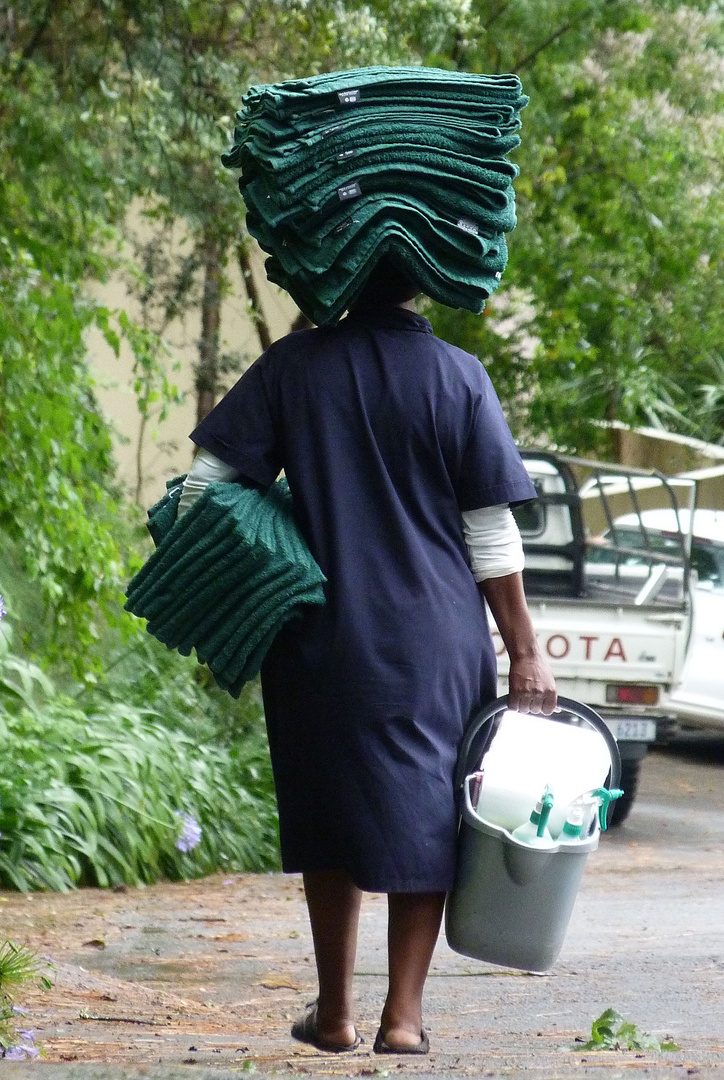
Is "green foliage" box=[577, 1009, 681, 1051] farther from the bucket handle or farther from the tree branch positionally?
the tree branch

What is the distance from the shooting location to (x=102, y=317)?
24.3 feet

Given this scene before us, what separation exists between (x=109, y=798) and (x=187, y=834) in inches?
17.2

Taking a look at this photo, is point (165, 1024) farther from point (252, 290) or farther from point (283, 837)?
point (252, 290)

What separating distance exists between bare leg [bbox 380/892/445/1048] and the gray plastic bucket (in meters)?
0.05

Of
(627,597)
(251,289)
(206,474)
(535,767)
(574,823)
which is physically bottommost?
(627,597)

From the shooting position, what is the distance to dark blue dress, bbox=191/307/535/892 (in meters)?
3.05

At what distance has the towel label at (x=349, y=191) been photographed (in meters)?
3.08

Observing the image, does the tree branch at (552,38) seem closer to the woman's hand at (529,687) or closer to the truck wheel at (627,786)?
the truck wheel at (627,786)

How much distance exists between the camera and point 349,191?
309cm

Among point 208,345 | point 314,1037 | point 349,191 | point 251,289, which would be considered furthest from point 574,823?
point 208,345

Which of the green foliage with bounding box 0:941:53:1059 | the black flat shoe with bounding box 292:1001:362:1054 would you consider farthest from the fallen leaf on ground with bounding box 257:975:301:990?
the black flat shoe with bounding box 292:1001:362:1054

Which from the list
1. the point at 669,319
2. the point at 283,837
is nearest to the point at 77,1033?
the point at 283,837

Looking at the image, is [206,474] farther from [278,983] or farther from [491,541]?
[278,983]

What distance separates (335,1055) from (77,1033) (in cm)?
61
